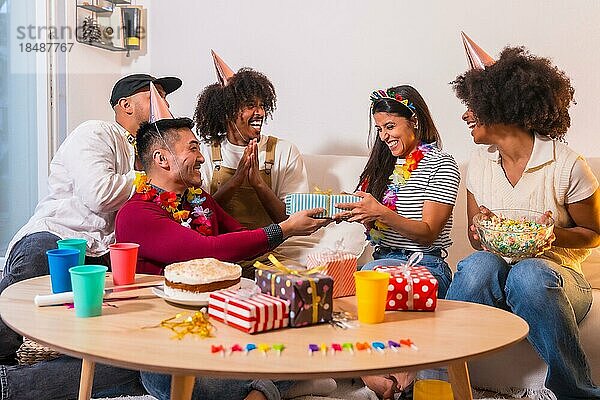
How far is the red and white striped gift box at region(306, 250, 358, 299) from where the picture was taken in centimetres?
172

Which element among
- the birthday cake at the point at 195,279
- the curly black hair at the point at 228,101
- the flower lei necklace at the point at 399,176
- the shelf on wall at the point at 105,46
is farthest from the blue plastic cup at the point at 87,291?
the shelf on wall at the point at 105,46

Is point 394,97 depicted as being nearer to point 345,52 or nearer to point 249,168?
point 249,168

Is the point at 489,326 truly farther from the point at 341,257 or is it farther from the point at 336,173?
the point at 336,173

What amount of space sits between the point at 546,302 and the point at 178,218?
1147mm

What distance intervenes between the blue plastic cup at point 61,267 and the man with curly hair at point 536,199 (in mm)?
1178

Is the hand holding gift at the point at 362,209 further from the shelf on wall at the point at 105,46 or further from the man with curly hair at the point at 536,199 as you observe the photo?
the shelf on wall at the point at 105,46

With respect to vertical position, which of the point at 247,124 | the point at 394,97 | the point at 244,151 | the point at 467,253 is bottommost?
the point at 467,253

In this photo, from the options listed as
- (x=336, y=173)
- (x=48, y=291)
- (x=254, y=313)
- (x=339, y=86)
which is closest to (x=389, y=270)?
(x=254, y=313)

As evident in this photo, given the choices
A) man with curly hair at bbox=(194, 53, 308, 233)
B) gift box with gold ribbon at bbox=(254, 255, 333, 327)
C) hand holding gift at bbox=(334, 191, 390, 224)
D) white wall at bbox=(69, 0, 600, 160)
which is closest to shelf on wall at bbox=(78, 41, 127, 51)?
white wall at bbox=(69, 0, 600, 160)

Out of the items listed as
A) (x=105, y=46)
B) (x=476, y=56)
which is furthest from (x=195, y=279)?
(x=105, y=46)

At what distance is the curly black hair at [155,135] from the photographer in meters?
2.34

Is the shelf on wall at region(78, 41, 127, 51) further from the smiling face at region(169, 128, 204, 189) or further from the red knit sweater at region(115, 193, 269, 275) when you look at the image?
the red knit sweater at region(115, 193, 269, 275)

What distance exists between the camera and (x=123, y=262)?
5.92 feet

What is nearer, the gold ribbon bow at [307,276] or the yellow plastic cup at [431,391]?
the gold ribbon bow at [307,276]
